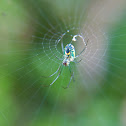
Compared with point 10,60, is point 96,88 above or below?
below

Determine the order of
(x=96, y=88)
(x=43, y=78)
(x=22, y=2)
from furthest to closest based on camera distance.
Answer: (x=96, y=88) → (x=43, y=78) → (x=22, y=2)

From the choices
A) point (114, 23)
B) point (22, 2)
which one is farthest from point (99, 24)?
point (22, 2)

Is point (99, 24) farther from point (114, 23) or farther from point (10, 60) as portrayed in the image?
point (10, 60)

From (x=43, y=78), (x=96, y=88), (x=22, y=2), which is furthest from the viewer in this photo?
(x=96, y=88)

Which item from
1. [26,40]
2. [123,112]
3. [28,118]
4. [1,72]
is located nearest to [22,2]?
[26,40]

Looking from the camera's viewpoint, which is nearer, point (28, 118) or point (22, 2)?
point (22, 2)

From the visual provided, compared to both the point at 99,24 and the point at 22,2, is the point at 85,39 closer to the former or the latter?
the point at 99,24

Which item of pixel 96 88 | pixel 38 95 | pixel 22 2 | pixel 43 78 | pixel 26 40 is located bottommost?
pixel 96 88
